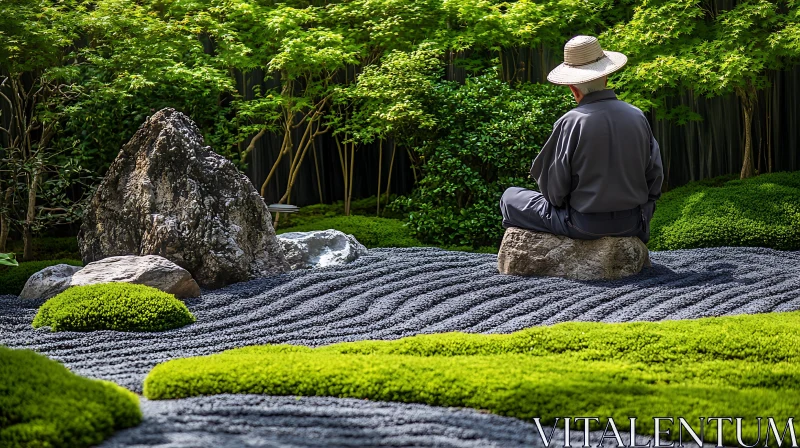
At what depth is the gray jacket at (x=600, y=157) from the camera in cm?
630

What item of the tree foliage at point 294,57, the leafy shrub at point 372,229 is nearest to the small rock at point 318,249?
the leafy shrub at point 372,229

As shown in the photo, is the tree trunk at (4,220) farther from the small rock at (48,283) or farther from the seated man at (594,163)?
the seated man at (594,163)

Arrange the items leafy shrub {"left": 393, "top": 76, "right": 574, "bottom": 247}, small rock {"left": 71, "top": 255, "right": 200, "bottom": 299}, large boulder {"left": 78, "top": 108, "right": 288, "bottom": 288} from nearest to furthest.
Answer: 1. small rock {"left": 71, "top": 255, "right": 200, "bottom": 299}
2. large boulder {"left": 78, "top": 108, "right": 288, "bottom": 288}
3. leafy shrub {"left": 393, "top": 76, "right": 574, "bottom": 247}

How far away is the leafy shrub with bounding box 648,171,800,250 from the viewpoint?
26.7ft

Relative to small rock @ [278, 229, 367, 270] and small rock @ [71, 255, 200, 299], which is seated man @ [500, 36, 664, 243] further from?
small rock @ [71, 255, 200, 299]

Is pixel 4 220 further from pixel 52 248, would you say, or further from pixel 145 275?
pixel 145 275

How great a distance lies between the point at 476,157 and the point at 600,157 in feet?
9.33

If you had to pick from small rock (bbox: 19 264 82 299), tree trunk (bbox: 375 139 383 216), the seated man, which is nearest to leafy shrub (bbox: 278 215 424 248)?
tree trunk (bbox: 375 139 383 216)

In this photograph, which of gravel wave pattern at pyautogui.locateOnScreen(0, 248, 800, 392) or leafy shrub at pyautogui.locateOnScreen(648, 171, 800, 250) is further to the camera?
leafy shrub at pyautogui.locateOnScreen(648, 171, 800, 250)

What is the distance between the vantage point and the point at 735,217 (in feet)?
27.5

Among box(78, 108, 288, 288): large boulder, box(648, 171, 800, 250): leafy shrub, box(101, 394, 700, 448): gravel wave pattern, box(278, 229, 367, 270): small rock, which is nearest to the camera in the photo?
box(101, 394, 700, 448): gravel wave pattern

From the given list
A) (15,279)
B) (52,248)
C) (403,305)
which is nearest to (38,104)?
(52,248)

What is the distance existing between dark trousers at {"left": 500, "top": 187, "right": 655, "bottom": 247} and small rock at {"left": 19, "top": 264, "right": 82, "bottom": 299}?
140 inches

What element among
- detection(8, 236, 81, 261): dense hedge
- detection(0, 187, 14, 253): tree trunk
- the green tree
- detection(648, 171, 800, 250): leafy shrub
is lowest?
detection(648, 171, 800, 250): leafy shrub
